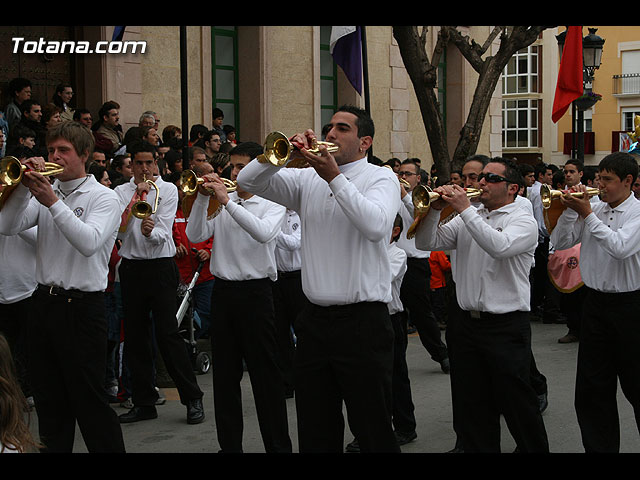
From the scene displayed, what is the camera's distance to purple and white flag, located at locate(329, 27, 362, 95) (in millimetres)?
13609

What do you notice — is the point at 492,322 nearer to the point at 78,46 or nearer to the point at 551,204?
the point at 551,204

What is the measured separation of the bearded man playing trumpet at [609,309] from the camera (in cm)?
583

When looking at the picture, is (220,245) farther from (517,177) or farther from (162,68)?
(162,68)

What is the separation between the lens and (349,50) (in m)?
13.8

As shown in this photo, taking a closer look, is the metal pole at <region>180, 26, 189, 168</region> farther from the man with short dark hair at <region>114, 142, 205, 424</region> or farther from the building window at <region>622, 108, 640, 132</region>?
the building window at <region>622, 108, 640, 132</region>

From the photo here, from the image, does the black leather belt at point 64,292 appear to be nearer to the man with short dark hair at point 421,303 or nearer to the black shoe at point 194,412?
the black shoe at point 194,412

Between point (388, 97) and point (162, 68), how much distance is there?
6.44m

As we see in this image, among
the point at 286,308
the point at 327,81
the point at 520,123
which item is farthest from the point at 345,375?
the point at 520,123

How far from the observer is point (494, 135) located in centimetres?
2447

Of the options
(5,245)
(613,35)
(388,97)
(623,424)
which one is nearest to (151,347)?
(5,245)

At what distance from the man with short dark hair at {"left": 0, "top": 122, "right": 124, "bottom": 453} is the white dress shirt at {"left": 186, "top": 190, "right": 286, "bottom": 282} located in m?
1.00

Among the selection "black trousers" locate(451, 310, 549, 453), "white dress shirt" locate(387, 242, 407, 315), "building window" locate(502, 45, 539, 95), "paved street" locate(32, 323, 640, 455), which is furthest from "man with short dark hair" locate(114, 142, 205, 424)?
"building window" locate(502, 45, 539, 95)

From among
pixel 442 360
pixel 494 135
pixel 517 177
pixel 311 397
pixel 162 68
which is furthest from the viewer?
pixel 494 135

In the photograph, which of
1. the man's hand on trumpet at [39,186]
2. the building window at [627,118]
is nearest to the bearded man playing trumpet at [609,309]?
the man's hand on trumpet at [39,186]
